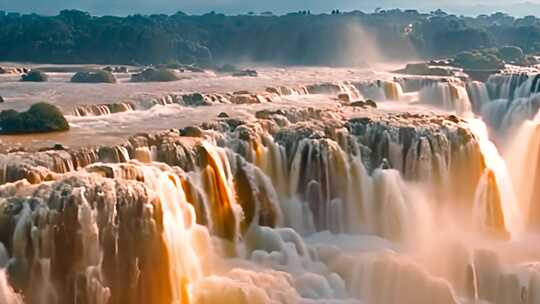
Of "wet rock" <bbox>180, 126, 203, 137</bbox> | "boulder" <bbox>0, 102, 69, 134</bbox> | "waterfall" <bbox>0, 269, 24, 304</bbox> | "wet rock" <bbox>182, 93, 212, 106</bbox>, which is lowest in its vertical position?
"waterfall" <bbox>0, 269, 24, 304</bbox>

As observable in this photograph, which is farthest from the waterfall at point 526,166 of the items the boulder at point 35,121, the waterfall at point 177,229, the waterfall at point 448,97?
the boulder at point 35,121

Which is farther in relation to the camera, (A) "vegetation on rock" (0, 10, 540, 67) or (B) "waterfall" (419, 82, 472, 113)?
(A) "vegetation on rock" (0, 10, 540, 67)

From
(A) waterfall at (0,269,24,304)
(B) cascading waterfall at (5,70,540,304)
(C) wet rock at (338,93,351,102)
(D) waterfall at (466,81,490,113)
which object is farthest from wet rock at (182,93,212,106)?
(A) waterfall at (0,269,24,304)

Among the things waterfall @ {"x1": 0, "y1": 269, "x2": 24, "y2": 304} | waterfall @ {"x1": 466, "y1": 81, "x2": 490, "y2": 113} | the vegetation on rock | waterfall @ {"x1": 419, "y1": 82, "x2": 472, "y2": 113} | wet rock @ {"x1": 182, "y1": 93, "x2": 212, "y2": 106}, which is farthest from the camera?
the vegetation on rock

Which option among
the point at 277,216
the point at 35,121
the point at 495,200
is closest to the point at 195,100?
the point at 35,121

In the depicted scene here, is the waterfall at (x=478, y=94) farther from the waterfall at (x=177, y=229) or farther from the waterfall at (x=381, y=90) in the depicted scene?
the waterfall at (x=177, y=229)

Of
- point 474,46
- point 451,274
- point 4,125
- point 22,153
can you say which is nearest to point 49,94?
point 4,125

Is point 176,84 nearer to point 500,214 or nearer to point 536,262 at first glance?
point 500,214

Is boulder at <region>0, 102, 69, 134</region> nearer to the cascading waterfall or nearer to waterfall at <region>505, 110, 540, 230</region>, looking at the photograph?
the cascading waterfall
